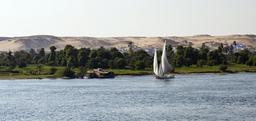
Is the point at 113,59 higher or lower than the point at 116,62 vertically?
higher

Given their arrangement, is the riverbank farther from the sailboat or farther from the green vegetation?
the sailboat

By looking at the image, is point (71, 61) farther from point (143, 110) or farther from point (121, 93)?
point (143, 110)

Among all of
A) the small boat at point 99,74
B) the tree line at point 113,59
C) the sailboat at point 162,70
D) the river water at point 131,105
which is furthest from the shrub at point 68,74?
the river water at point 131,105

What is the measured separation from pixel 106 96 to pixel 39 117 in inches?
904

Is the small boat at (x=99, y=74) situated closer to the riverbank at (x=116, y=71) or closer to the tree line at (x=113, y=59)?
the riverbank at (x=116, y=71)

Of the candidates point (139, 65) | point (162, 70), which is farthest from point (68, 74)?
point (139, 65)

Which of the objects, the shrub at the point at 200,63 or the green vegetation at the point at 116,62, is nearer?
the green vegetation at the point at 116,62

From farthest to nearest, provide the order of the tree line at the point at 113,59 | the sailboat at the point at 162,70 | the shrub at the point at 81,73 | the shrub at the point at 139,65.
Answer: the tree line at the point at 113,59 → the shrub at the point at 139,65 → the shrub at the point at 81,73 → the sailboat at the point at 162,70

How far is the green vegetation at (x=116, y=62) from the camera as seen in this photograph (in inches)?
5448

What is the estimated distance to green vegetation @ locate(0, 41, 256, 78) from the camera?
138375mm

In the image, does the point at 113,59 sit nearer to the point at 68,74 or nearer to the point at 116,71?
the point at 116,71

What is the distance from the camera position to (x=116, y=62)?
14362cm

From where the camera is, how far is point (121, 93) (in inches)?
3150

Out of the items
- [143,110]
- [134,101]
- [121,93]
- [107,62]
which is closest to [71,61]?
[107,62]
